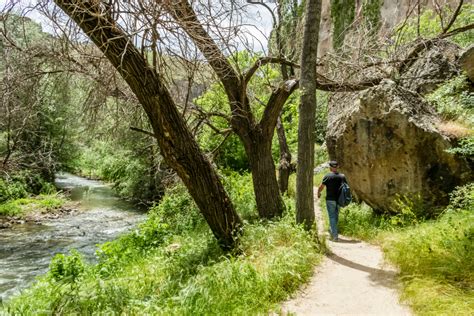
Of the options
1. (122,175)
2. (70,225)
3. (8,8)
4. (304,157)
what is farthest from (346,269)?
(122,175)

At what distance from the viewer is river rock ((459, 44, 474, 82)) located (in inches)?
271

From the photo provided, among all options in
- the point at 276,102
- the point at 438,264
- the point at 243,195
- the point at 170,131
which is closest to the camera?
the point at 438,264

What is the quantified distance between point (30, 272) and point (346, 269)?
7648mm

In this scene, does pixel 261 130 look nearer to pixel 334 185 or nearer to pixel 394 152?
pixel 334 185

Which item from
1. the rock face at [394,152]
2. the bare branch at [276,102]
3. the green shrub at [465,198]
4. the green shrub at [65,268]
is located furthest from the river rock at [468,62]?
the green shrub at [65,268]

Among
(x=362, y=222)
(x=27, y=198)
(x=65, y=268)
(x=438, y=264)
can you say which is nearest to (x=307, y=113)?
(x=438, y=264)

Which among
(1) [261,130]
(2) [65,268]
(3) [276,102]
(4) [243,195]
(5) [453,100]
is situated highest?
(3) [276,102]

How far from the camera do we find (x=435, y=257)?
14.6 ft

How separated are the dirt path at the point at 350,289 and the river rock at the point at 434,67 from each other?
13.5 ft

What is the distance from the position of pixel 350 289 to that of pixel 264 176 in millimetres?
3343

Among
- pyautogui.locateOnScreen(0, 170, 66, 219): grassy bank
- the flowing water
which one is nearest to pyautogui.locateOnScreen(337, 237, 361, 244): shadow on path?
the flowing water

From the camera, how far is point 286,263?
4535 mm

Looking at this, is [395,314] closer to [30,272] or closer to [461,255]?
[461,255]

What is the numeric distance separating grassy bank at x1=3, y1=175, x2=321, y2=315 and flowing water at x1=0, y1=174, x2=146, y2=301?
78.7 inches
